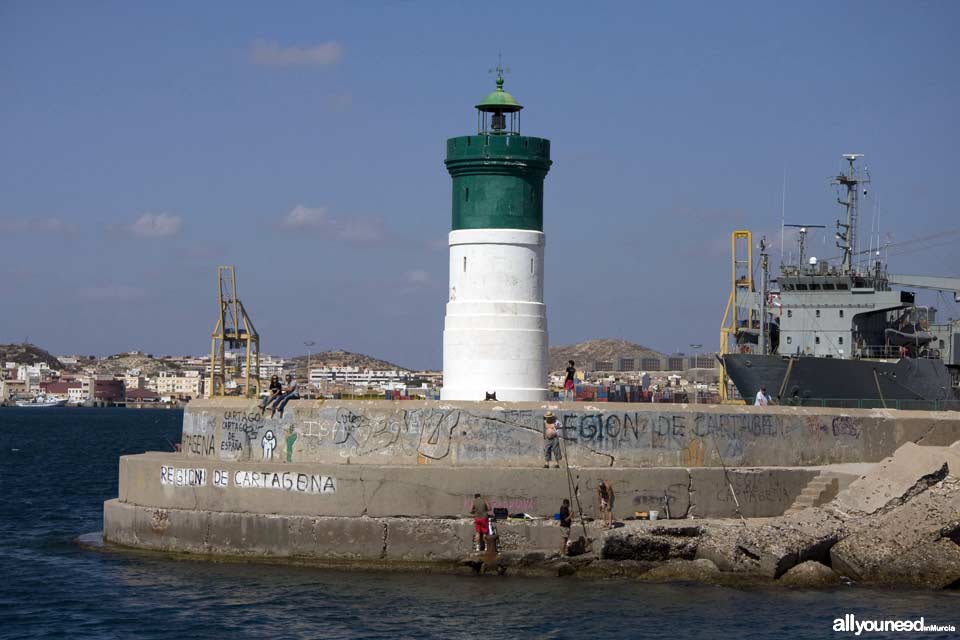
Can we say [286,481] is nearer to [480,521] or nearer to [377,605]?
[480,521]

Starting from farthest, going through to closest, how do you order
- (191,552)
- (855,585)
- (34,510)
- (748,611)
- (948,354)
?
(948,354)
(34,510)
(191,552)
(855,585)
(748,611)

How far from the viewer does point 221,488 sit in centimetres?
2377

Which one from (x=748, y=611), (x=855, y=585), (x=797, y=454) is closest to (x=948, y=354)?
(x=797, y=454)

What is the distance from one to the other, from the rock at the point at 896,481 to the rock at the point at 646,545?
282cm

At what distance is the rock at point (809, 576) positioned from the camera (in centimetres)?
2162

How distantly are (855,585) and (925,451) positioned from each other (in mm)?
3499

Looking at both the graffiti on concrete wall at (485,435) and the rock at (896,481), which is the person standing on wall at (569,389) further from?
the rock at (896,481)

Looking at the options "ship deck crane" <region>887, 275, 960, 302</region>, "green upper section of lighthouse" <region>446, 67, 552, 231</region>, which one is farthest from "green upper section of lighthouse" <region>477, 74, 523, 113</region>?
"ship deck crane" <region>887, 275, 960, 302</region>

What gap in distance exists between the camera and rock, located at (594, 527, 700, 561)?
2220 centimetres

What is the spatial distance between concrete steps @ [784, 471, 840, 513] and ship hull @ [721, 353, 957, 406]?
45.6ft

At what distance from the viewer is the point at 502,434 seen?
923 inches

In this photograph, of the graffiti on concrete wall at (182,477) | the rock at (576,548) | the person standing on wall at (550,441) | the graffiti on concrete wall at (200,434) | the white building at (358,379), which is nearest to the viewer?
the rock at (576,548)

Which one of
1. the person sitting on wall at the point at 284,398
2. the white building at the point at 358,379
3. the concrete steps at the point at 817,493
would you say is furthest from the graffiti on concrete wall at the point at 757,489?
the white building at the point at 358,379

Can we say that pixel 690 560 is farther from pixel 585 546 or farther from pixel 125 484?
pixel 125 484
